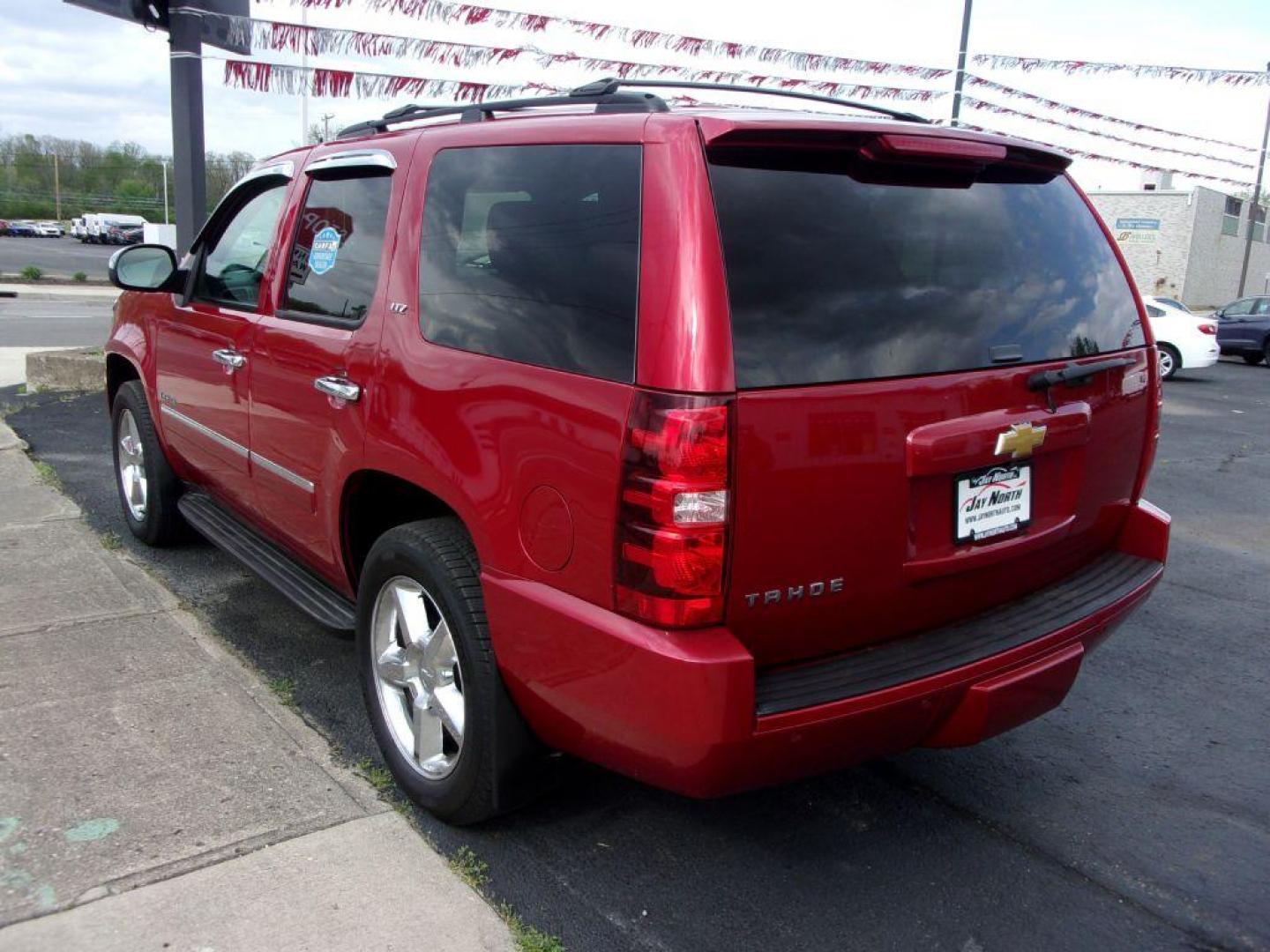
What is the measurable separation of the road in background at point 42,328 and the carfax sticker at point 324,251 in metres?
8.72

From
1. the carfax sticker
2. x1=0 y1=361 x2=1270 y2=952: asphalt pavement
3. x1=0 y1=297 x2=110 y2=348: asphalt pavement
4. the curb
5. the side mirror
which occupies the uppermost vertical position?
the carfax sticker

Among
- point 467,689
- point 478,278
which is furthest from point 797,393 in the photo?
point 467,689

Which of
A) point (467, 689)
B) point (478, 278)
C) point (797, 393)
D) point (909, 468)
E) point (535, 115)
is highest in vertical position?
point (535, 115)

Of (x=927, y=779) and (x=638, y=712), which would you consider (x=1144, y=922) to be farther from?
(x=638, y=712)

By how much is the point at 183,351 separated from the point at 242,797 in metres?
2.20

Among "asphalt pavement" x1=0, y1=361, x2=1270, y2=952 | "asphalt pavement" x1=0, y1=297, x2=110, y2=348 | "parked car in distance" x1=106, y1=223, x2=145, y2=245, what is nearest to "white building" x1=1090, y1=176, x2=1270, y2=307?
"asphalt pavement" x1=0, y1=297, x2=110, y2=348

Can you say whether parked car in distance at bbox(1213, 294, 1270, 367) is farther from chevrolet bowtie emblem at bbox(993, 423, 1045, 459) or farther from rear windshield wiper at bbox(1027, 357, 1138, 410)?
chevrolet bowtie emblem at bbox(993, 423, 1045, 459)

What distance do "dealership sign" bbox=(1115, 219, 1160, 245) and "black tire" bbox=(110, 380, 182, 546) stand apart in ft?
142

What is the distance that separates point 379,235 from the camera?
10.2 ft

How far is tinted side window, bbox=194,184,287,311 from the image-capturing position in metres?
3.85

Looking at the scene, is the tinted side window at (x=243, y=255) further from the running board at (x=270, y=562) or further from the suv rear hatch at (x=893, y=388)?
the suv rear hatch at (x=893, y=388)

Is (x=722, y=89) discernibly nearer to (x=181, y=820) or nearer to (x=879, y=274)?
(x=879, y=274)

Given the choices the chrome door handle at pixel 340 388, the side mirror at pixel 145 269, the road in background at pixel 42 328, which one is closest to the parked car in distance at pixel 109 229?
the road in background at pixel 42 328

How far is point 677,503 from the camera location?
208cm
